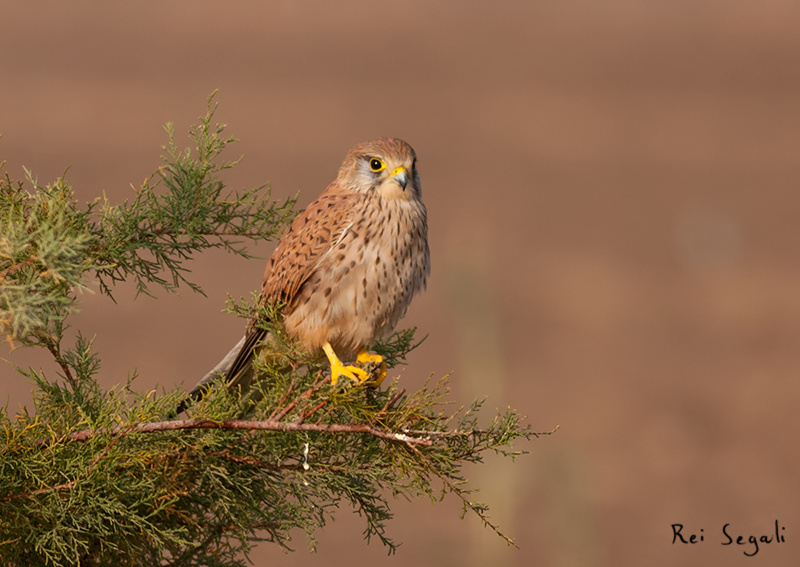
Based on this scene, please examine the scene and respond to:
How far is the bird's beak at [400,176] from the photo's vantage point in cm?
360

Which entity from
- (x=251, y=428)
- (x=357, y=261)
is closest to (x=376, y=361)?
(x=357, y=261)

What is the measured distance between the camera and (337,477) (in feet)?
9.27

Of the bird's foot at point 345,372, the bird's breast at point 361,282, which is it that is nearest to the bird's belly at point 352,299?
the bird's breast at point 361,282

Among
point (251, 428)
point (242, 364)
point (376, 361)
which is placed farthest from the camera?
point (376, 361)

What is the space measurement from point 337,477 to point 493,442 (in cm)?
42

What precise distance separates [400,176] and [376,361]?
607 mm

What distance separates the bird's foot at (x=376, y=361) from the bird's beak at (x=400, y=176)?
1.84 feet

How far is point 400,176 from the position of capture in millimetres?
3607

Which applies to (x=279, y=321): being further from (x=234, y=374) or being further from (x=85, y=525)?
(x=85, y=525)

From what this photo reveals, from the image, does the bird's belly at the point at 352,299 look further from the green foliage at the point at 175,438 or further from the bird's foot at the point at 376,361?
the green foliage at the point at 175,438

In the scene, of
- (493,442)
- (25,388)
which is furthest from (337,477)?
(25,388)

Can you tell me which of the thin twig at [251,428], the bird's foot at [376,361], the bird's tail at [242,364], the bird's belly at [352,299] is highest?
the bird's belly at [352,299]

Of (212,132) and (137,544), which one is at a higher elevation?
(212,132)

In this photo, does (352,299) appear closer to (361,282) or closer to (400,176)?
(361,282)
